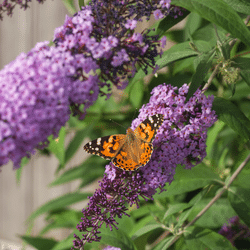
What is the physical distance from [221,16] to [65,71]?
2.02 feet

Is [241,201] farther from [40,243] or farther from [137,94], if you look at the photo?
[40,243]

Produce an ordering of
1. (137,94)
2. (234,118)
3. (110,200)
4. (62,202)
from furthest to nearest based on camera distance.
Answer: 1. (62,202)
2. (137,94)
3. (234,118)
4. (110,200)

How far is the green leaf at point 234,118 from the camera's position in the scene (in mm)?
1390

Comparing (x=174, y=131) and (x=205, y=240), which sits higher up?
(x=174, y=131)

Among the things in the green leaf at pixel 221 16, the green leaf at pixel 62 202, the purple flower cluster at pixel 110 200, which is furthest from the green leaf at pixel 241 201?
the green leaf at pixel 62 202

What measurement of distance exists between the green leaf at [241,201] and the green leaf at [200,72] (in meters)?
0.68

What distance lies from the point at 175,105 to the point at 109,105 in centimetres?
158

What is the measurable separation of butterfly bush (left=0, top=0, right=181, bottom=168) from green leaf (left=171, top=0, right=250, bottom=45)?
14cm

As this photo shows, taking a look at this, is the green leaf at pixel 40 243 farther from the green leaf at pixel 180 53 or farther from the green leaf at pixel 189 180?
the green leaf at pixel 180 53

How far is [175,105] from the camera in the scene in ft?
4.61

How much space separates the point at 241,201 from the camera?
160 centimetres

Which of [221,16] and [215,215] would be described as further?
[215,215]

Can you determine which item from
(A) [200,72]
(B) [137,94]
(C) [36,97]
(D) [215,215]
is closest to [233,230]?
(D) [215,215]

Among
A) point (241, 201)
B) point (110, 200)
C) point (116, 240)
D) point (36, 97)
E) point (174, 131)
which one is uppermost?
point (36, 97)
